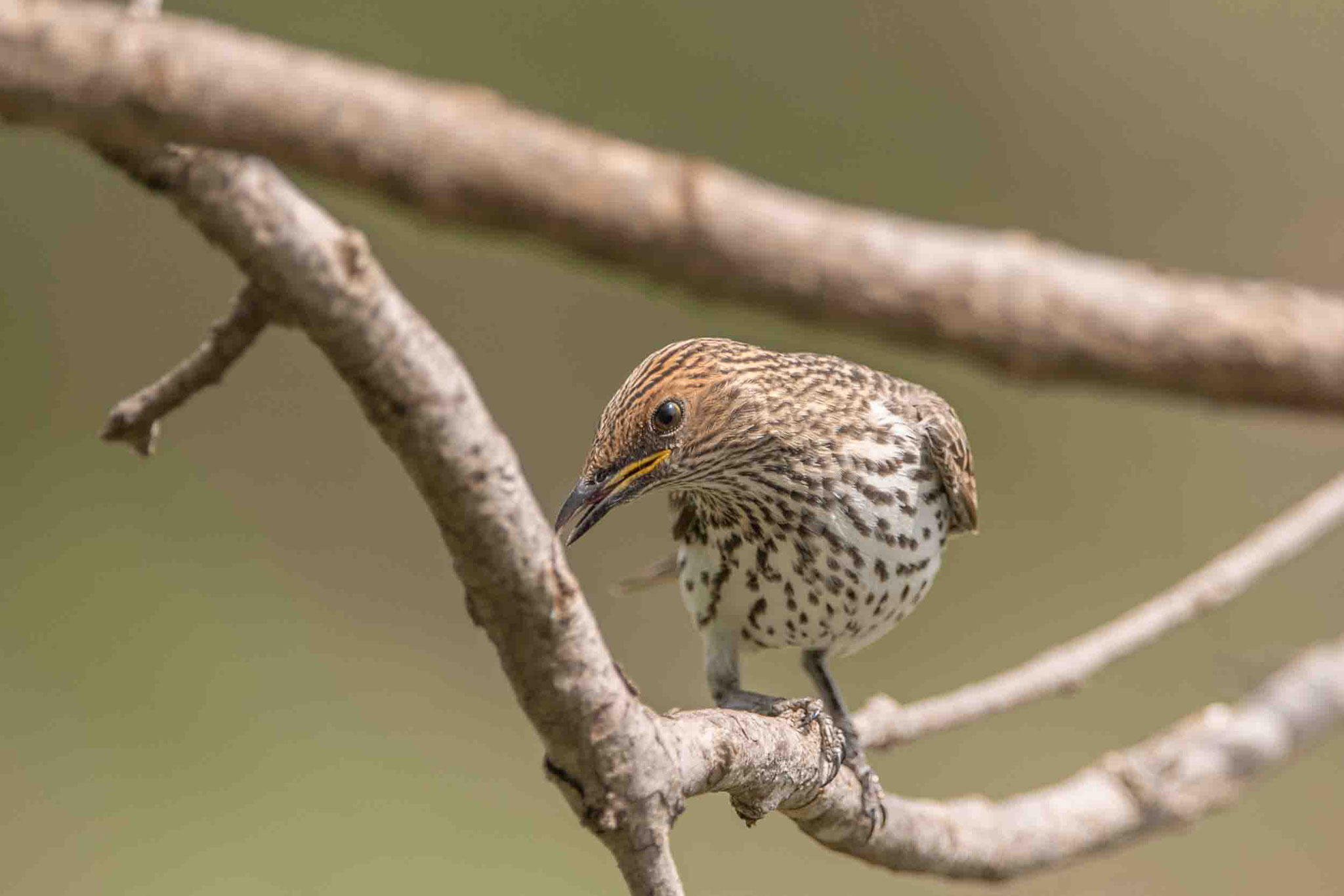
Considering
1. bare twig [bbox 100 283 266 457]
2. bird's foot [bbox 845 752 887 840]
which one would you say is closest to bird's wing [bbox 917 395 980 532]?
bird's foot [bbox 845 752 887 840]

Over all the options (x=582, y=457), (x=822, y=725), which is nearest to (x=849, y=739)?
(x=822, y=725)

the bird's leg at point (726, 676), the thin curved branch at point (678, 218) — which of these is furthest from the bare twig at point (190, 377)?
the bird's leg at point (726, 676)

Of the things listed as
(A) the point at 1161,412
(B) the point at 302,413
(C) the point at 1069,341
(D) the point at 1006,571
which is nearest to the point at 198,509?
(B) the point at 302,413

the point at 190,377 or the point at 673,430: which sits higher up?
the point at 673,430

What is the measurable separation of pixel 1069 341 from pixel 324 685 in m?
7.45

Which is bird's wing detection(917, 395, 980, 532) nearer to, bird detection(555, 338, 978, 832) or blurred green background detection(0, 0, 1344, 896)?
bird detection(555, 338, 978, 832)

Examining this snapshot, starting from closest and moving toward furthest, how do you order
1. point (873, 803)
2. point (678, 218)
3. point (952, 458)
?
point (678, 218), point (873, 803), point (952, 458)

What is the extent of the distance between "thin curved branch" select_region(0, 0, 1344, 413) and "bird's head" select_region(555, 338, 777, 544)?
75.3 inches

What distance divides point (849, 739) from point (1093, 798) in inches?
35.8

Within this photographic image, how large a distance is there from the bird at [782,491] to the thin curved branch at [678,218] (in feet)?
6.74

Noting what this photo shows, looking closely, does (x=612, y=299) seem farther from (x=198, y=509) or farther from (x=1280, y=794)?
(x=1280, y=794)

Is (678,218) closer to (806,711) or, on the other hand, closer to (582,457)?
(806,711)

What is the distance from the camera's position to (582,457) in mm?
8070

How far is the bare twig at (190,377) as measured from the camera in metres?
1.50
